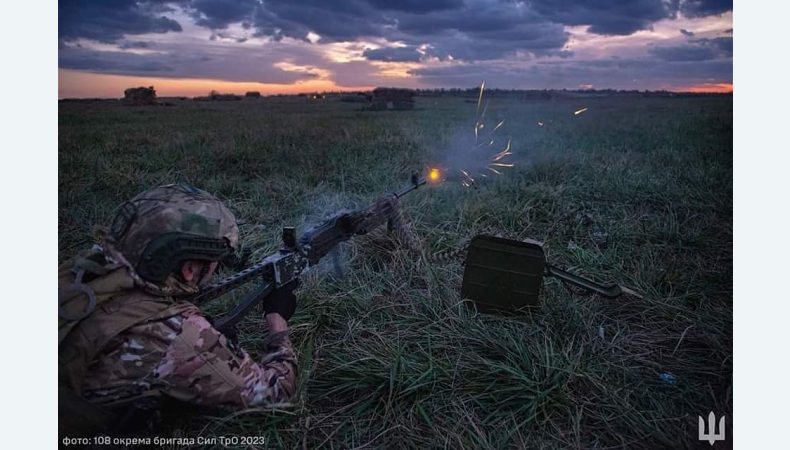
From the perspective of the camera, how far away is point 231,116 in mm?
9875

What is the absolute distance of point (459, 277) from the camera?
4.48m

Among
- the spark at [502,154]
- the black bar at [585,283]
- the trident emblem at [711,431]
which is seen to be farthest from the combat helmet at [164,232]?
the spark at [502,154]

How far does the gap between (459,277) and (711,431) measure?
2226 mm

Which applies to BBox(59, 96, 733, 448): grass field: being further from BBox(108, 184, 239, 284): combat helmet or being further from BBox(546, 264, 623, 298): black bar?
BBox(108, 184, 239, 284): combat helmet

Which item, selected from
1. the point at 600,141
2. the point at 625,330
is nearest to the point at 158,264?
the point at 625,330

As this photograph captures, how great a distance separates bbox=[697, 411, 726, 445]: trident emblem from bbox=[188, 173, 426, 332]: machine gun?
8.55 feet

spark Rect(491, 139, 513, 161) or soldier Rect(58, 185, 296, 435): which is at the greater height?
spark Rect(491, 139, 513, 161)

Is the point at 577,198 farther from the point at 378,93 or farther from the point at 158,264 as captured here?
the point at 378,93

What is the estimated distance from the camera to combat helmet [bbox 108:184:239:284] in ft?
7.44

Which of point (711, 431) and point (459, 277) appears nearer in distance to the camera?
point (711, 431)

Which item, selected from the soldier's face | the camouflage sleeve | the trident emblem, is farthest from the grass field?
the soldier's face

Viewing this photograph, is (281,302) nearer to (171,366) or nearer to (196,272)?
(196,272)

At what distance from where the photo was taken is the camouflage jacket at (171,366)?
2.11 m

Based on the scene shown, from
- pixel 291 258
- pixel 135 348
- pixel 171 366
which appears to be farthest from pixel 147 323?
pixel 291 258
